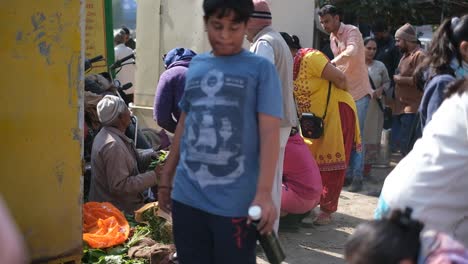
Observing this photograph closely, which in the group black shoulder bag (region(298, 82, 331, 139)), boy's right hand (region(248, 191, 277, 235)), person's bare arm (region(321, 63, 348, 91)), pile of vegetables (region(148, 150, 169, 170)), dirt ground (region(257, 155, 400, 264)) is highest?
person's bare arm (region(321, 63, 348, 91))

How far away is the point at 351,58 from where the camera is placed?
23.0 ft

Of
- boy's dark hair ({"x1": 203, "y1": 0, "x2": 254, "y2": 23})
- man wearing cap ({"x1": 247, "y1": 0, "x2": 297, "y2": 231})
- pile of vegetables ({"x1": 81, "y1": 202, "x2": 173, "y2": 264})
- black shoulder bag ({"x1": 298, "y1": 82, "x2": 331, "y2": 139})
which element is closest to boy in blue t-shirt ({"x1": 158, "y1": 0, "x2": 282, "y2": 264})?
boy's dark hair ({"x1": 203, "y1": 0, "x2": 254, "y2": 23})

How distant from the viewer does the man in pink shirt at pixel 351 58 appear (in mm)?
6949

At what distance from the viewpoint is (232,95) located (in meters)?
2.77

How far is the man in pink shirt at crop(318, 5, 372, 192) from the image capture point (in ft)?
22.8

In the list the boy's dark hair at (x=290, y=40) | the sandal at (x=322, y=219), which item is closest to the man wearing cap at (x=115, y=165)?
the boy's dark hair at (x=290, y=40)

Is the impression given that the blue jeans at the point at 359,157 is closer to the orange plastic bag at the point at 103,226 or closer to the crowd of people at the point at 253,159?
the orange plastic bag at the point at 103,226

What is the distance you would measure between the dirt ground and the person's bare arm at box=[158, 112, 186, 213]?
190 centimetres

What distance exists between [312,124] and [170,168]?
9.76 ft

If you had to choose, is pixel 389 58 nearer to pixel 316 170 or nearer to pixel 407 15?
pixel 407 15

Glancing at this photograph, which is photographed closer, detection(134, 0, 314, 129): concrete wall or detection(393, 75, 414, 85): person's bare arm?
detection(393, 75, 414, 85): person's bare arm

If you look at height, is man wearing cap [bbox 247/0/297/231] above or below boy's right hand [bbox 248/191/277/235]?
above

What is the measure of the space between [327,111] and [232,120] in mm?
3258

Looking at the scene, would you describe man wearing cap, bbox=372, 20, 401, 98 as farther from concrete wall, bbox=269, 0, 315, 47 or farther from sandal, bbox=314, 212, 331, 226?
sandal, bbox=314, 212, 331, 226
